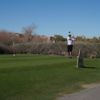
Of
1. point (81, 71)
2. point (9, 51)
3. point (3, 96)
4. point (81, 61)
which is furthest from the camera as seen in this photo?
point (9, 51)

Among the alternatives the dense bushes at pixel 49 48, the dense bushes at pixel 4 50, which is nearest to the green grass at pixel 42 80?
the dense bushes at pixel 4 50

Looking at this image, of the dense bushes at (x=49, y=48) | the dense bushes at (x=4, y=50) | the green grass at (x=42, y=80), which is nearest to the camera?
the green grass at (x=42, y=80)

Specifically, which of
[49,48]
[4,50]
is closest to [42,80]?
[4,50]

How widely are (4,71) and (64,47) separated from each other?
2603 cm

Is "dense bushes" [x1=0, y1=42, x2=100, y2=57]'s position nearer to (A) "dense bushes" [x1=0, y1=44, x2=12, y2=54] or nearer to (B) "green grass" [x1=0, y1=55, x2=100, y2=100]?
(A) "dense bushes" [x1=0, y1=44, x2=12, y2=54]

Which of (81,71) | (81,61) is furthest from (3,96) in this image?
(81,61)

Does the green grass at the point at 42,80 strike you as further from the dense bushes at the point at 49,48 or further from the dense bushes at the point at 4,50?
the dense bushes at the point at 49,48

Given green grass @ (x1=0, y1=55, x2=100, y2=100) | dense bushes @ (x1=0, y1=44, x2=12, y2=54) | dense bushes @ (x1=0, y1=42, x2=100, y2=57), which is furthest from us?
dense bushes @ (x1=0, y1=42, x2=100, y2=57)

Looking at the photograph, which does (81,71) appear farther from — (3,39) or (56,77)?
(3,39)

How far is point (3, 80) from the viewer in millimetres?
17734

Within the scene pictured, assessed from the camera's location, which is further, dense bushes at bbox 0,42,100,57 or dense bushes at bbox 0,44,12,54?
dense bushes at bbox 0,42,100,57

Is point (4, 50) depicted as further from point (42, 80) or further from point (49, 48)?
point (42, 80)

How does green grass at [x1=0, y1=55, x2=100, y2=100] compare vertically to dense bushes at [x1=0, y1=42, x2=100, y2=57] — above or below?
below

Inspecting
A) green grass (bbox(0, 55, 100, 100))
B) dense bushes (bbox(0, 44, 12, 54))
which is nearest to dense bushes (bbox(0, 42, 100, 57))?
dense bushes (bbox(0, 44, 12, 54))
